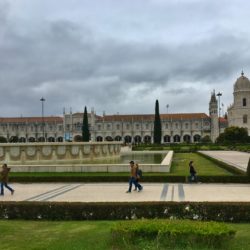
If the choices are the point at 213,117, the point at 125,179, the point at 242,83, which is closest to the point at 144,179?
the point at 125,179

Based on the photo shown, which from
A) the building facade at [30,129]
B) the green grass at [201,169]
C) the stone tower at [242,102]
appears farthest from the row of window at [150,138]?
the green grass at [201,169]

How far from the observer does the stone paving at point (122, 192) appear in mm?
12359

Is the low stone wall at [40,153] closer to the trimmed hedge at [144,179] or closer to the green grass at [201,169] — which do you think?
the trimmed hedge at [144,179]

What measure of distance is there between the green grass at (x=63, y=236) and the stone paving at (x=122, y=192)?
3.52m

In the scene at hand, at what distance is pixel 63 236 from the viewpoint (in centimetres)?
736

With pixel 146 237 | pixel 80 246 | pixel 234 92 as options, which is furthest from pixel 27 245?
pixel 234 92

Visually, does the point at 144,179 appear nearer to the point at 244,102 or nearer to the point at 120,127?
the point at 244,102

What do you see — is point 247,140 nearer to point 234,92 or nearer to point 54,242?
point 234,92

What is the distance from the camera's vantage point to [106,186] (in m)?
15.8

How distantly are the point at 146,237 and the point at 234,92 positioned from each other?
88097 millimetres

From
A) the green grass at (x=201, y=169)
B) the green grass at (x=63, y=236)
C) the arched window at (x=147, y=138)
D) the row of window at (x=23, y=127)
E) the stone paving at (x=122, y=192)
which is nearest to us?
the green grass at (x=63, y=236)

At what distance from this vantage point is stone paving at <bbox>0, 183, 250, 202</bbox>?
40.5ft

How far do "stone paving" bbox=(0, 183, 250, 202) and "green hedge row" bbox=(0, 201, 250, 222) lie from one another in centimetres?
287

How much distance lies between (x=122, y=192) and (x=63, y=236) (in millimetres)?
6659
